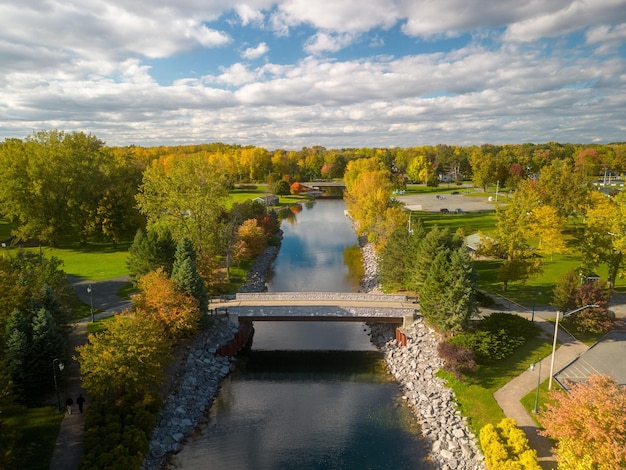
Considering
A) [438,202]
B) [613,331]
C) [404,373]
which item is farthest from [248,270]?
[438,202]

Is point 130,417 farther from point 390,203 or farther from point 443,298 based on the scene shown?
point 390,203

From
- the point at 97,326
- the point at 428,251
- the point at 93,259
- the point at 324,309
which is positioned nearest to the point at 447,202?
the point at 428,251

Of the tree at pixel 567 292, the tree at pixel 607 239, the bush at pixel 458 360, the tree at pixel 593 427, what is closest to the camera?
the tree at pixel 593 427

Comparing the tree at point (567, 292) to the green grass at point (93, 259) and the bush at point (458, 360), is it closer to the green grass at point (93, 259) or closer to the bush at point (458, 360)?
the bush at point (458, 360)

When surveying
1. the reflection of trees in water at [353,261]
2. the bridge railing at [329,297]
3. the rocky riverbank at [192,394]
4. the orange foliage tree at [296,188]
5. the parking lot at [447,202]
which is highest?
the orange foliage tree at [296,188]

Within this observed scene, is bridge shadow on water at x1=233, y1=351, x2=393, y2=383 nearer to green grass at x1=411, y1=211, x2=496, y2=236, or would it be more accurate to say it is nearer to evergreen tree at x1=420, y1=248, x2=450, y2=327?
evergreen tree at x1=420, y1=248, x2=450, y2=327

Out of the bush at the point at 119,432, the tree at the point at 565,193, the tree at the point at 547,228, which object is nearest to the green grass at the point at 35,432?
the bush at the point at 119,432

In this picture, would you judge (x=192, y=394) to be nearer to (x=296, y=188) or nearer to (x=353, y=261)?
(x=353, y=261)
